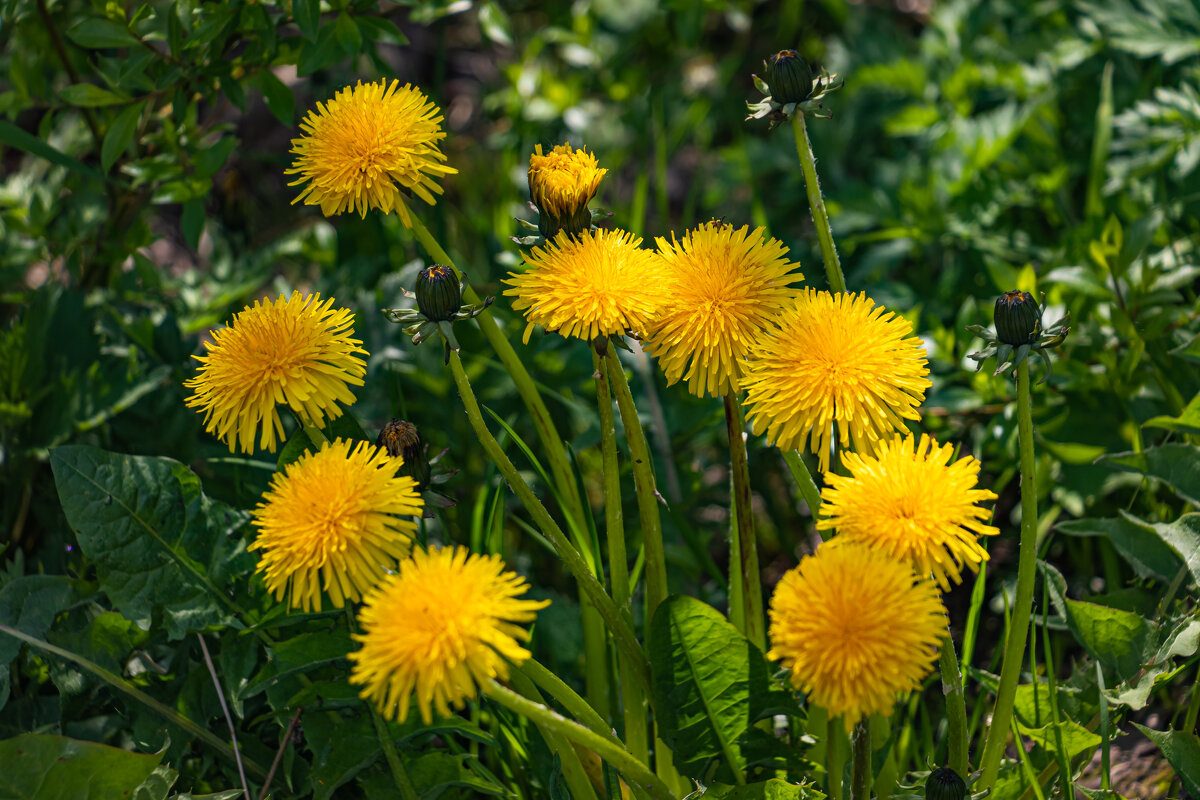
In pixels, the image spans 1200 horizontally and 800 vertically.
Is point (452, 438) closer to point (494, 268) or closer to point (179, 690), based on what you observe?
point (494, 268)

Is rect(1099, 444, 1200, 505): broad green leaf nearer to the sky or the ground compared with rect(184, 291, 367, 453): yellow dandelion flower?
nearer to the ground

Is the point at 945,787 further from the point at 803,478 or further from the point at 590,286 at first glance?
the point at 590,286

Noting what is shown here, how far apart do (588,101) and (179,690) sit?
2290 millimetres

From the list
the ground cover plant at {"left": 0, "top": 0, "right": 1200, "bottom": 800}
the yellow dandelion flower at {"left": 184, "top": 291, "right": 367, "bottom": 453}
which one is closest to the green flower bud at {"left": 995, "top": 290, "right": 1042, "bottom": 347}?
the ground cover plant at {"left": 0, "top": 0, "right": 1200, "bottom": 800}

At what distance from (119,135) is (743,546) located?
4.33 feet

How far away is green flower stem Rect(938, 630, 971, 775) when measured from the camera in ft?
3.86

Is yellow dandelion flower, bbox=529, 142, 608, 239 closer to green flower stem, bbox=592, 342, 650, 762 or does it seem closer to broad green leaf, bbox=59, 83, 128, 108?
green flower stem, bbox=592, 342, 650, 762

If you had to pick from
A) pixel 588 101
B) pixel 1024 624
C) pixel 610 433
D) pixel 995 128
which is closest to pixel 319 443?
pixel 610 433

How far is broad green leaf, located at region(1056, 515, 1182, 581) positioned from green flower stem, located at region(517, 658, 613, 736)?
0.80m

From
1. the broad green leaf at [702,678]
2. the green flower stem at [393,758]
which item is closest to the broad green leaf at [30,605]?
the green flower stem at [393,758]

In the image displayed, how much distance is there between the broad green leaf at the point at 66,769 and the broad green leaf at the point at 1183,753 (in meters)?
1.31

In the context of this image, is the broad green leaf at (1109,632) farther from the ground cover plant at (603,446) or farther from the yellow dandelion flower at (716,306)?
the yellow dandelion flower at (716,306)

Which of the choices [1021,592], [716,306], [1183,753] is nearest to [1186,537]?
[1183,753]

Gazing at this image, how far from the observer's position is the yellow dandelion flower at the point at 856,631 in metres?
0.93
